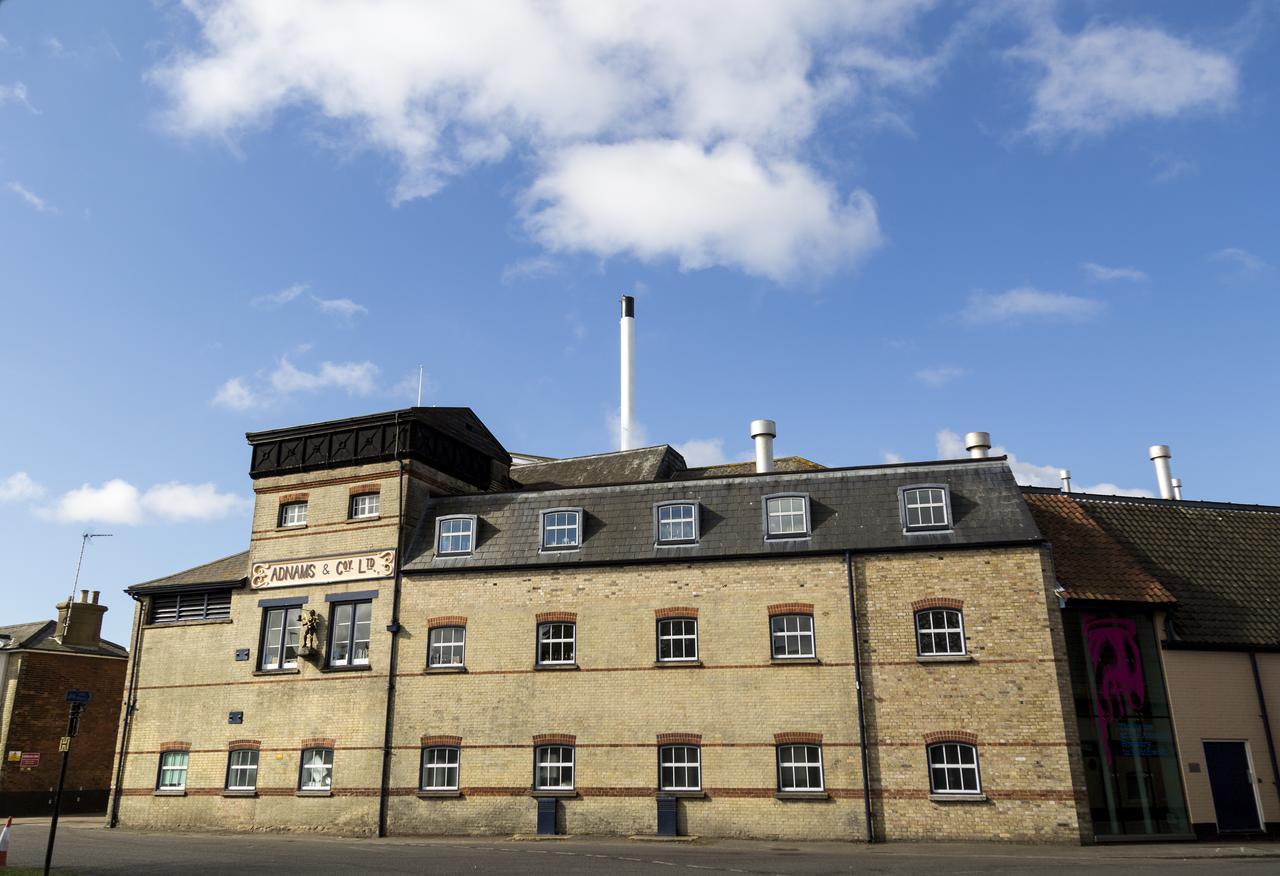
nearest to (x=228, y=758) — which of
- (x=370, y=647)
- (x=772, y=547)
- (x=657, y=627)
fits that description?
(x=370, y=647)

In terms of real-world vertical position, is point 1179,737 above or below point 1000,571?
below

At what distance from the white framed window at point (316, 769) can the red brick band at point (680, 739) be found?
30.2 feet

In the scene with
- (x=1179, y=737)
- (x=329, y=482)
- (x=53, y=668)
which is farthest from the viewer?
(x=53, y=668)

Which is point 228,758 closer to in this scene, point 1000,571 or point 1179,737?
point 1000,571

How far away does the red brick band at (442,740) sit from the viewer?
2388cm

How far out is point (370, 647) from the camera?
83.0 feet

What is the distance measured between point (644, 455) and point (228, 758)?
16.7m

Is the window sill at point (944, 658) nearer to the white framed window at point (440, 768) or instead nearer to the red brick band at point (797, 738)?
the red brick band at point (797, 738)

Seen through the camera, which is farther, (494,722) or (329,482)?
(329,482)

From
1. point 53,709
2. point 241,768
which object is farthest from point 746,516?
point 53,709

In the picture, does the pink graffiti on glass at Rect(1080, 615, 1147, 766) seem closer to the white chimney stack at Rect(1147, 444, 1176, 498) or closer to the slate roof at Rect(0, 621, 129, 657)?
the white chimney stack at Rect(1147, 444, 1176, 498)

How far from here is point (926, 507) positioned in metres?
22.9

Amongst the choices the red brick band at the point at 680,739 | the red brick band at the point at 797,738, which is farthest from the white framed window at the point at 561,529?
the red brick band at the point at 797,738

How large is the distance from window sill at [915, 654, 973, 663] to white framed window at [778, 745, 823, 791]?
316 cm
